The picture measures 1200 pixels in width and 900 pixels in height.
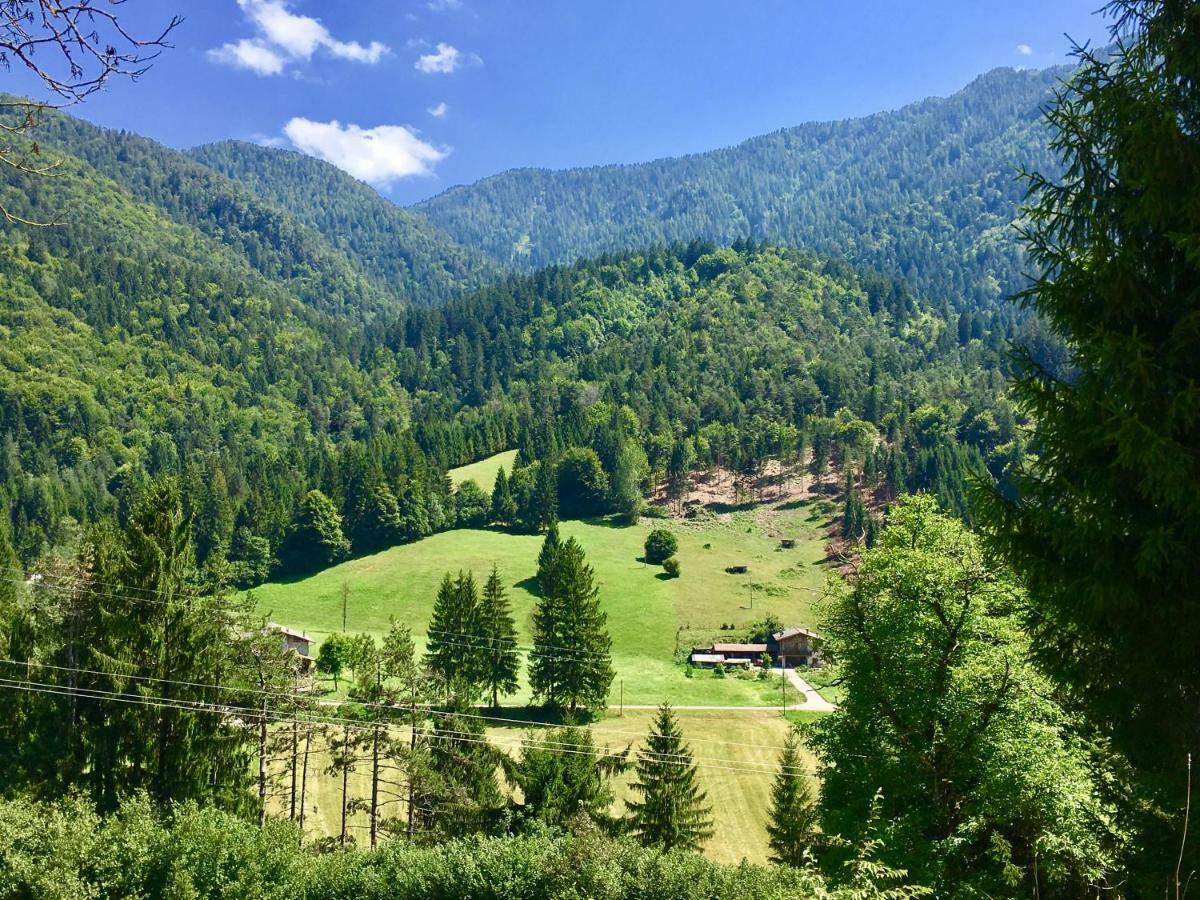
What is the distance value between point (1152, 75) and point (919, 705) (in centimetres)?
1371

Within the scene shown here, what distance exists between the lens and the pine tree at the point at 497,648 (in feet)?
224

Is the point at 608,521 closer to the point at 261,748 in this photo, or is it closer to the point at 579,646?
the point at 579,646

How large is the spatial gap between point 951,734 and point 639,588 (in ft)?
282

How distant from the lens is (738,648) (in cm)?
8575

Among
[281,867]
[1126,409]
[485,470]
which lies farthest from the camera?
[485,470]

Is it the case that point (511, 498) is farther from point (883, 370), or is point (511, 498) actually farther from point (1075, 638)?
point (1075, 638)

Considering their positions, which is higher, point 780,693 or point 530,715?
point 780,693

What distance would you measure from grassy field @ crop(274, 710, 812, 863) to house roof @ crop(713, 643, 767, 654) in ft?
60.9

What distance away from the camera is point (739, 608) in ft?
322

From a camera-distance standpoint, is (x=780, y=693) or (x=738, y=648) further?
(x=738, y=648)

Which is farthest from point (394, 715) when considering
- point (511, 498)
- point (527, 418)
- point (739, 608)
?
point (527, 418)

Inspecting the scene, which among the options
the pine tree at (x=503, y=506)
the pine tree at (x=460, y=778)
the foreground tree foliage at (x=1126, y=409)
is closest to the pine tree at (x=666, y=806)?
the pine tree at (x=460, y=778)

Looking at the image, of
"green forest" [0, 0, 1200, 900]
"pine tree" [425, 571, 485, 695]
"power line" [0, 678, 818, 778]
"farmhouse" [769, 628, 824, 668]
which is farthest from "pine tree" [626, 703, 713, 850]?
"farmhouse" [769, 628, 824, 668]

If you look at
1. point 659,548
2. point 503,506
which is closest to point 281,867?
point 659,548
